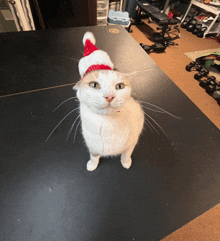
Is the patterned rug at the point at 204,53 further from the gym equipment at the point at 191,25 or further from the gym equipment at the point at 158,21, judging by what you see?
the gym equipment at the point at 191,25

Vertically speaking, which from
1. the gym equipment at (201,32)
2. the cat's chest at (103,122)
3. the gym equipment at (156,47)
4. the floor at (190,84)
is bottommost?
the floor at (190,84)

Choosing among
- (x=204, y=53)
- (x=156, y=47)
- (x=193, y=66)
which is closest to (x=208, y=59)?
(x=193, y=66)

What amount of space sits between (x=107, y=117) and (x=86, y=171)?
0.31 metres

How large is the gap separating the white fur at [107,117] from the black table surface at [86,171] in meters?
0.08

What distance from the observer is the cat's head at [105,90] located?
0.35 metres

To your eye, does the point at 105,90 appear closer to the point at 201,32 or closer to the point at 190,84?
the point at 190,84

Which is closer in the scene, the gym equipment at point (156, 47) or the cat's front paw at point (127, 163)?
the cat's front paw at point (127, 163)

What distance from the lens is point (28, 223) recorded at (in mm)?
502

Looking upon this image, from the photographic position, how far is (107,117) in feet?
1.43

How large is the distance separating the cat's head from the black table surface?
21 cm

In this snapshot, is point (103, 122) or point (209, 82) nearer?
point (103, 122)

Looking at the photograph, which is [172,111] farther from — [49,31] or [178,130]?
[49,31]

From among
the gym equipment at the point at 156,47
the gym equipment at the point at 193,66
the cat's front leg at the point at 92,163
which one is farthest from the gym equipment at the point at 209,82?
the cat's front leg at the point at 92,163

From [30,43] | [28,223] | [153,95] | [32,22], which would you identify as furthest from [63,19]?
[28,223]
